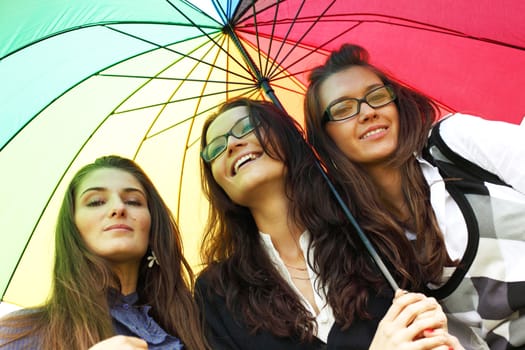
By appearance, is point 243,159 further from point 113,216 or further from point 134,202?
point 113,216

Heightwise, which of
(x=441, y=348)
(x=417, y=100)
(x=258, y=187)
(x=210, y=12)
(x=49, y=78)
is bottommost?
(x=441, y=348)

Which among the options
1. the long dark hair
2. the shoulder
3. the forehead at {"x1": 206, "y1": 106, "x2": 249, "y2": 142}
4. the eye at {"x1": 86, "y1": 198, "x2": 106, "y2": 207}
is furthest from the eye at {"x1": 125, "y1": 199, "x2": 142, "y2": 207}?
the shoulder

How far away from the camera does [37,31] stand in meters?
3.16

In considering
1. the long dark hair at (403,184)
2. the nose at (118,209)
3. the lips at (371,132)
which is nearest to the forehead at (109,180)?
the nose at (118,209)

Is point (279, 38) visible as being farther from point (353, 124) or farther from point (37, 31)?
point (37, 31)

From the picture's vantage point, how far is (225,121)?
12.3 feet

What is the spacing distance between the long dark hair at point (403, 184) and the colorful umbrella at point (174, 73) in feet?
0.91

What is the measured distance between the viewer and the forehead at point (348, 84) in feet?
12.0

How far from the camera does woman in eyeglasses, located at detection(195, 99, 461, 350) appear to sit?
10.8 feet

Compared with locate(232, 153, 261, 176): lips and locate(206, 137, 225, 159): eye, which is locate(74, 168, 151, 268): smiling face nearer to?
locate(206, 137, 225, 159): eye

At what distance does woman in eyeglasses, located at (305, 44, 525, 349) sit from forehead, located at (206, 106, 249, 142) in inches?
16.8

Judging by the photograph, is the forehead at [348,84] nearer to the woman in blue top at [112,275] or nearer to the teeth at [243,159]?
the teeth at [243,159]

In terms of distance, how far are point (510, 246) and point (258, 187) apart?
1.35 m

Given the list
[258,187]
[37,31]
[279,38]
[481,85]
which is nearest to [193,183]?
[258,187]
